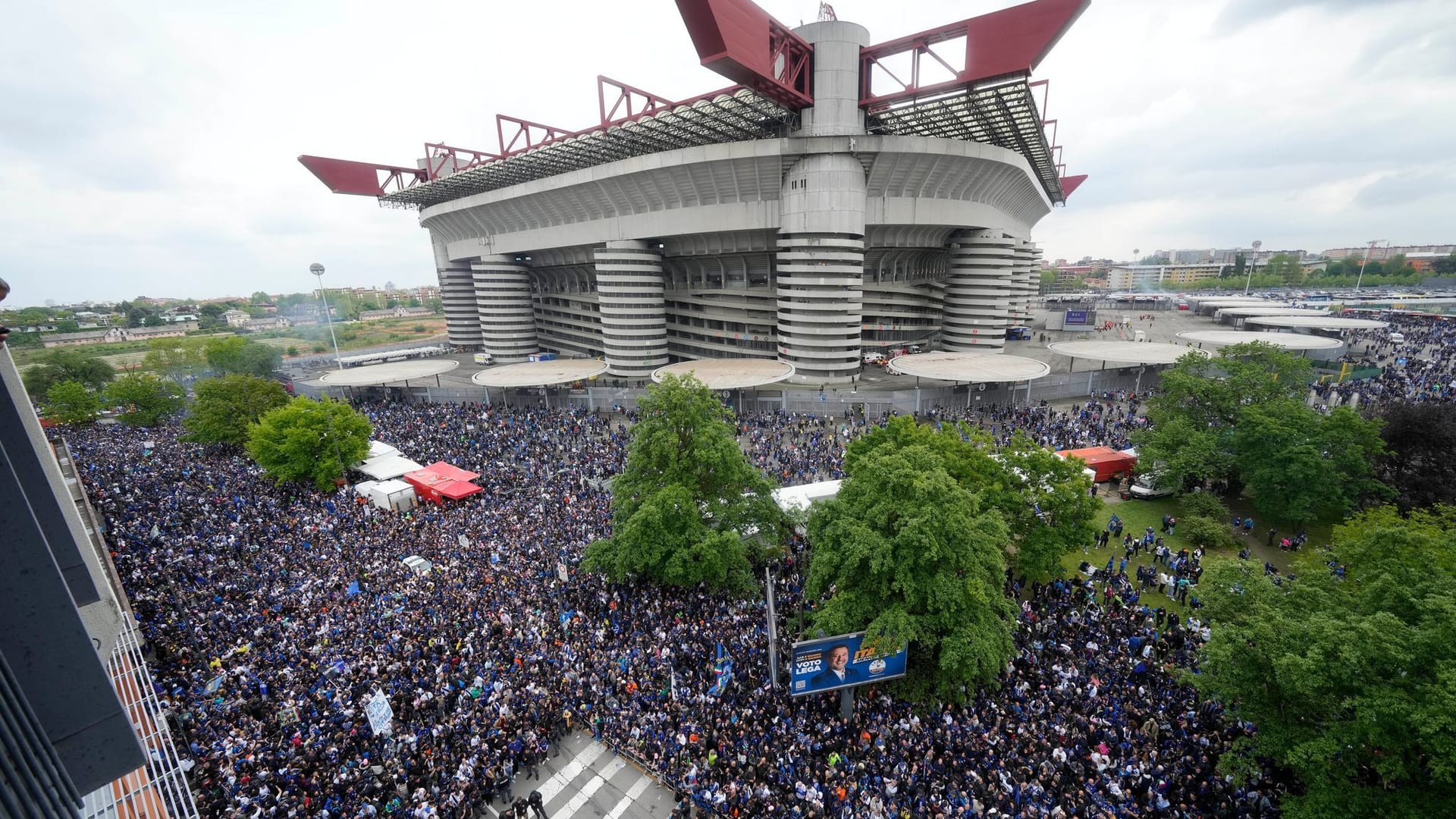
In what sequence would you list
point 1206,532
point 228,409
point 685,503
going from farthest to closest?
point 228,409
point 1206,532
point 685,503

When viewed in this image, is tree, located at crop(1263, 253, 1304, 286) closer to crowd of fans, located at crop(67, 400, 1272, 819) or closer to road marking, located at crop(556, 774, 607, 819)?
crowd of fans, located at crop(67, 400, 1272, 819)

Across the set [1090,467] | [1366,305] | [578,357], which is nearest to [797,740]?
[1090,467]

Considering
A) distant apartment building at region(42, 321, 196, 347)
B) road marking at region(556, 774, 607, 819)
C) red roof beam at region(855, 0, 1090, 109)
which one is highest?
red roof beam at region(855, 0, 1090, 109)

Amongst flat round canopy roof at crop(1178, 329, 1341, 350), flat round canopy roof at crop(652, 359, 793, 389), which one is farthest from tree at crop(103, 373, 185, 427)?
flat round canopy roof at crop(1178, 329, 1341, 350)

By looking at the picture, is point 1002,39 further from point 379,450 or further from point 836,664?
point 379,450

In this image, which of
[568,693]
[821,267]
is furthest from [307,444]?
[821,267]
